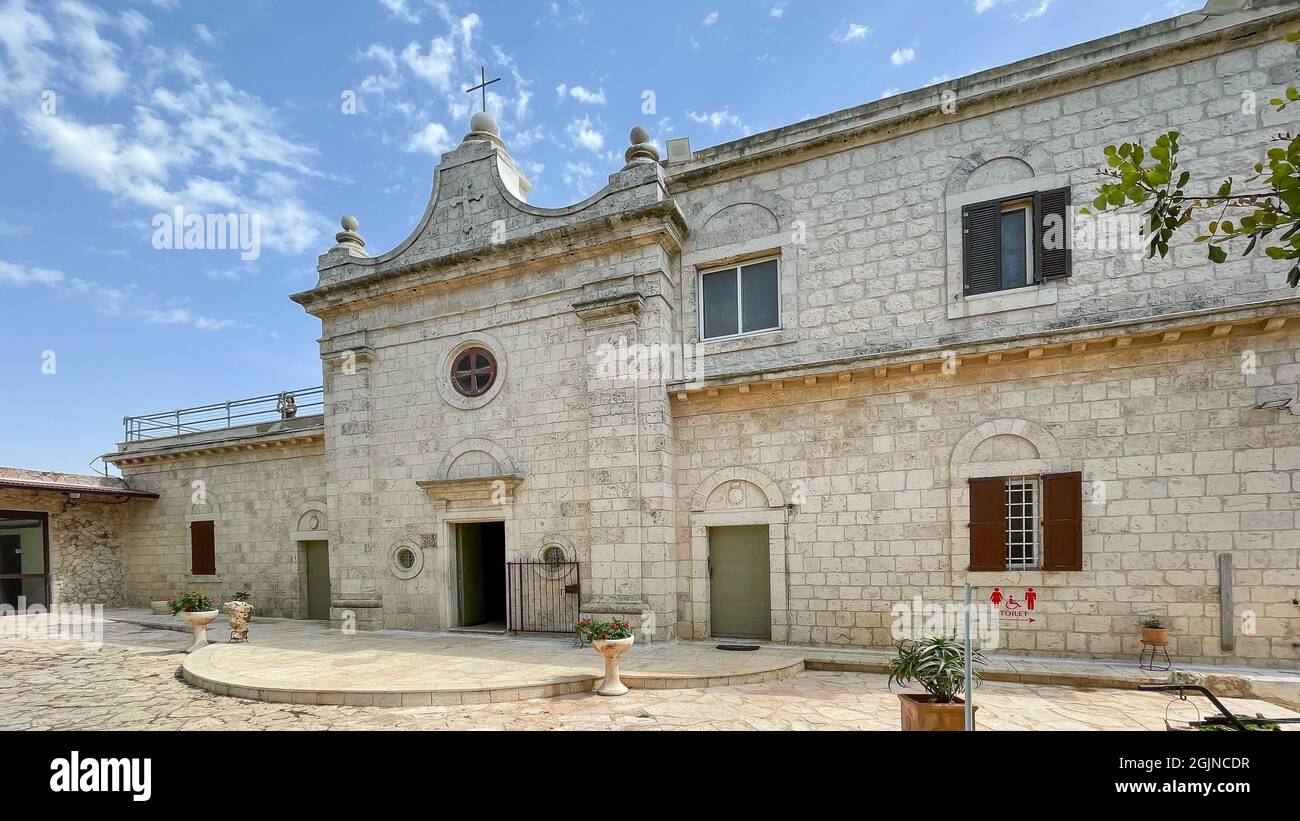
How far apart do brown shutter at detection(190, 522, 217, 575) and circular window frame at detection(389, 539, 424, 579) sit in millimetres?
7122

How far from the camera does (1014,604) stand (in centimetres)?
847

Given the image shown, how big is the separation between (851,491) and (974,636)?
104 inches

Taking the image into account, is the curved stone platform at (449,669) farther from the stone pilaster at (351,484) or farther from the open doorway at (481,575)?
the stone pilaster at (351,484)

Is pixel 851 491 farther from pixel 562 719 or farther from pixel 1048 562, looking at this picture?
pixel 562 719

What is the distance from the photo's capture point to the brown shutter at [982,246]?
348 inches

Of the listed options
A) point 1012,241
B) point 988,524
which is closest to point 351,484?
point 988,524

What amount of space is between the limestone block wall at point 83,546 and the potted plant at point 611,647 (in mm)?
16395

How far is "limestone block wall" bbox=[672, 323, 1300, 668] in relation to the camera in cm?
757

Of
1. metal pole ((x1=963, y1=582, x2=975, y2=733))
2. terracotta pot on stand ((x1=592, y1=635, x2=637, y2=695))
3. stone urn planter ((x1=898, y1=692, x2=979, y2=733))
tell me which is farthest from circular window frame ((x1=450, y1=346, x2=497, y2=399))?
metal pole ((x1=963, y1=582, x2=975, y2=733))

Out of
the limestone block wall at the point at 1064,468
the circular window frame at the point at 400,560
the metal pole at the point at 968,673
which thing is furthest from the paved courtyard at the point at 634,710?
the circular window frame at the point at 400,560

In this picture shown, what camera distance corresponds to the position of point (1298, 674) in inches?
281

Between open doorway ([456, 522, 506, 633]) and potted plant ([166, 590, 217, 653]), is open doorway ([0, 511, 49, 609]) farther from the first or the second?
open doorway ([456, 522, 506, 633])
